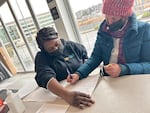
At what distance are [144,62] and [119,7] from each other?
1.32 ft

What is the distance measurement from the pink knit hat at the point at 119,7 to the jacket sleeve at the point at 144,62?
162mm

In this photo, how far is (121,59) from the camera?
1390mm

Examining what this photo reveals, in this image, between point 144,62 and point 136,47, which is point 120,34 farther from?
point 144,62

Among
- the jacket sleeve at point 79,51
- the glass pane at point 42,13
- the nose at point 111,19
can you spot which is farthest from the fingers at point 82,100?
the glass pane at point 42,13

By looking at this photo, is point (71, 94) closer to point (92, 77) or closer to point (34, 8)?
point (92, 77)

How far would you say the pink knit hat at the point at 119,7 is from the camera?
50.1 inches

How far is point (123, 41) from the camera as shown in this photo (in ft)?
4.35

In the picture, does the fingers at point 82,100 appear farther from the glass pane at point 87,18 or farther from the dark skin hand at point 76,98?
the glass pane at point 87,18

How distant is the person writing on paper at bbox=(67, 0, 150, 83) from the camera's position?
4.03ft

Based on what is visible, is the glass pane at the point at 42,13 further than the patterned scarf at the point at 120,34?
Yes

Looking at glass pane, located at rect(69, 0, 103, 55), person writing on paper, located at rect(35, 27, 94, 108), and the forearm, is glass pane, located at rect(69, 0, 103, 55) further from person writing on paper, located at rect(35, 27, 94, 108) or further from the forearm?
the forearm

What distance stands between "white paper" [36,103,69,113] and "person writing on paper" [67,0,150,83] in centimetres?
26

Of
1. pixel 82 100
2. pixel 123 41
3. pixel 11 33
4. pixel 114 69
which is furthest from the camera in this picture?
pixel 11 33

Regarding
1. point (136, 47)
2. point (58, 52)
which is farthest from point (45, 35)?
point (136, 47)
